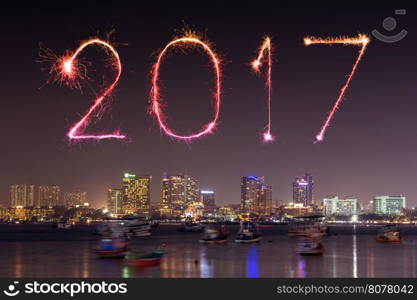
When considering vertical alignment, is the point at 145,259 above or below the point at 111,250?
above

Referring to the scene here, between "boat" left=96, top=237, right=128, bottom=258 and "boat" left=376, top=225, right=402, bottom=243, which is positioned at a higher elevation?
"boat" left=96, top=237, right=128, bottom=258

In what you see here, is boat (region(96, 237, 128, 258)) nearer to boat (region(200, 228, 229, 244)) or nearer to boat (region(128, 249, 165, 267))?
boat (region(128, 249, 165, 267))

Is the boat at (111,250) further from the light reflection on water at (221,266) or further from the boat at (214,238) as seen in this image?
the boat at (214,238)

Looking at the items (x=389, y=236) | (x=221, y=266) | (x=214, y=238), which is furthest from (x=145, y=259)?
(x=389, y=236)

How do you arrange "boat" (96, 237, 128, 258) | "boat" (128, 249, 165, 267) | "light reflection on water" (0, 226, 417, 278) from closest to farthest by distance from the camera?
1. "light reflection on water" (0, 226, 417, 278)
2. "boat" (128, 249, 165, 267)
3. "boat" (96, 237, 128, 258)

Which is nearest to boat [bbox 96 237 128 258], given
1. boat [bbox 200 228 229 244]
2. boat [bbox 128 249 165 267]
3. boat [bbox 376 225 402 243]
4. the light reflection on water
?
the light reflection on water

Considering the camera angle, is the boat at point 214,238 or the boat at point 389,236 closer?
the boat at point 214,238

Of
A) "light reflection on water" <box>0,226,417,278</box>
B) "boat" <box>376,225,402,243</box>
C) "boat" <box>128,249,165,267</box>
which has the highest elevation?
"boat" <box>128,249,165,267</box>

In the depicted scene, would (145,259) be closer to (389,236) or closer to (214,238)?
(214,238)

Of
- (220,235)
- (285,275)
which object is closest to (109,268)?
(285,275)

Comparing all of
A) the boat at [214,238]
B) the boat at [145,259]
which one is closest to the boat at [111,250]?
the boat at [145,259]

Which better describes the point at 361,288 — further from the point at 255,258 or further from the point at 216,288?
the point at 255,258
